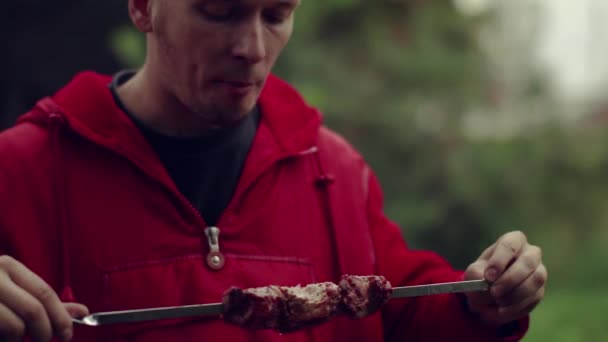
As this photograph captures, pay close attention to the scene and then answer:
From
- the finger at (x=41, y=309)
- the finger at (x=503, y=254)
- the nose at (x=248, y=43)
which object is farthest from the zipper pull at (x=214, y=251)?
the finger at (x=503, y=254)

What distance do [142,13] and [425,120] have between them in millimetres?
3477

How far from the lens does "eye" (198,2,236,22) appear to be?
7.41ft

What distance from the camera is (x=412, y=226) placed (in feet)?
18.6

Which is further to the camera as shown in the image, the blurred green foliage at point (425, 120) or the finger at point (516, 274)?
the blurred green foliage at point (425, 120)

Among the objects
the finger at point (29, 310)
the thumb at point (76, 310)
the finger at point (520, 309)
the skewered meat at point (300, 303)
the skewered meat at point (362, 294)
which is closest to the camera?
the finger at point (29, 310)

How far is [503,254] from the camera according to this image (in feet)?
7.40

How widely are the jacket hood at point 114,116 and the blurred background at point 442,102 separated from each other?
1.94m

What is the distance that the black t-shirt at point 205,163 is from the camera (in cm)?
243

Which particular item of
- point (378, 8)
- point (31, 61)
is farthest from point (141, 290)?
point (378, 8)

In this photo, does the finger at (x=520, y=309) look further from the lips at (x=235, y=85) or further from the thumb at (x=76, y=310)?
the thumb at (x=76, y=310)

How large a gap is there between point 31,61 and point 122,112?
2157 mm

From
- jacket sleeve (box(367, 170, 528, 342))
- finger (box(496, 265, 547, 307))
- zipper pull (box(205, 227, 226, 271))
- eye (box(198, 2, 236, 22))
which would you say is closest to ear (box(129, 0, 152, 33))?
eye (box(198, 2, 236, 22))

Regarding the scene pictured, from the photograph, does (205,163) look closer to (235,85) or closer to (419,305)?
(235,85)

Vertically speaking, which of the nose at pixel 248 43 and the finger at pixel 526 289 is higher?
the nose at pixel 248 43
